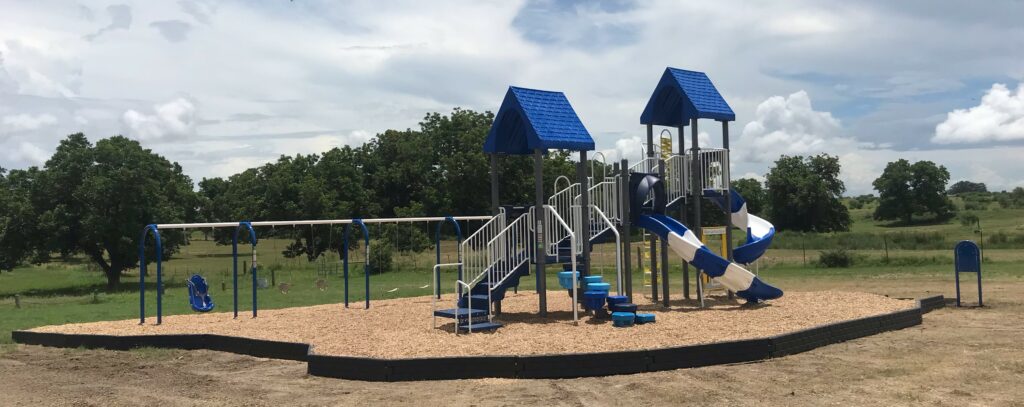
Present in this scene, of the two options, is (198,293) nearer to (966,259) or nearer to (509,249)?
(509,249)

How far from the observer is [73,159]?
3506 centimetres

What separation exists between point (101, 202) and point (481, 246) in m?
25.4

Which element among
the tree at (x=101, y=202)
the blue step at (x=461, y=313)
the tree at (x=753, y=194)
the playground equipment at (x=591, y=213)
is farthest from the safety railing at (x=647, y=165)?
the tree at (x=753, y=194)

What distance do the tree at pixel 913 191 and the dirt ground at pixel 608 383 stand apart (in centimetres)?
7885

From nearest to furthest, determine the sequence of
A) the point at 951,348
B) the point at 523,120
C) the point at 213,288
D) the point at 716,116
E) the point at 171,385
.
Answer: the point at 171,385, the point at 951,348, the point at 523,120, the point at 716,116, the point at 213,288

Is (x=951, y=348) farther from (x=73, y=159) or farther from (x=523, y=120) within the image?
(x=73, y=159)

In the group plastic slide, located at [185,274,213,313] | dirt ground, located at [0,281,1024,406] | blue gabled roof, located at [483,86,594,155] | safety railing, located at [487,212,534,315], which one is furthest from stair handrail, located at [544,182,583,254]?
plastic slide, located at [185,274,213,313]

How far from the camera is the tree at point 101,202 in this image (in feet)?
111

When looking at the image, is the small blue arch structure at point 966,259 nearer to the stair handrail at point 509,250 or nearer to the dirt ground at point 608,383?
the dirt ground at point 608,383

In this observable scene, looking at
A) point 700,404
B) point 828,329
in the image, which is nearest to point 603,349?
point 700,404

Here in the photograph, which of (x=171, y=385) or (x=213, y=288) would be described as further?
(x=213, y=288)

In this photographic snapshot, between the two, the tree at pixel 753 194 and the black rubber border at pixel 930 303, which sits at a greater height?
the tree at pixel 753 194

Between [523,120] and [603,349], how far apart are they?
547 centimetres

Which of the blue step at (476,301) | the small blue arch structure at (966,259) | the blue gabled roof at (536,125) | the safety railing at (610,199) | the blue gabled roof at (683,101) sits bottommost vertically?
the blue step at (476,301)
